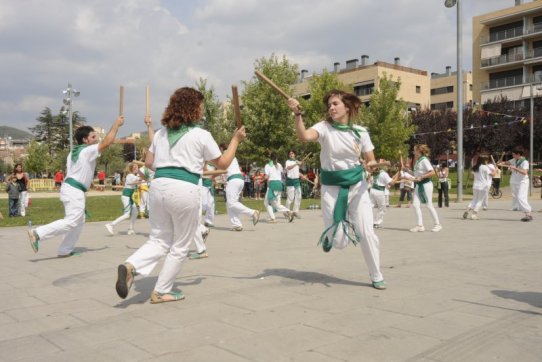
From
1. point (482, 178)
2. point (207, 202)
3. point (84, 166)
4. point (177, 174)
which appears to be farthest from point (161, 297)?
point (482, 178)

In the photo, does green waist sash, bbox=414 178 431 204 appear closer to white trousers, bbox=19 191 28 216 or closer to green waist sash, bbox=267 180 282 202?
green waist sash, bbox=267 180 282 202

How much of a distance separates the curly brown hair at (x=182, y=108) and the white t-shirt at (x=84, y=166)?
3413mm

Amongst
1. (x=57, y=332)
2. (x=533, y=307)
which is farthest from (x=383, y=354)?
(x=57, y=332)

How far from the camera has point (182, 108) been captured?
5137mm

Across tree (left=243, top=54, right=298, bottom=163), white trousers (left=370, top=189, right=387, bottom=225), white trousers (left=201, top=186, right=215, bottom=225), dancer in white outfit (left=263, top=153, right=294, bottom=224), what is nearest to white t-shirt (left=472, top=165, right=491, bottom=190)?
white trousers (left=370, top=189, right=387, bottom=225)

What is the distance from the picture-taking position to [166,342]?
153 inches

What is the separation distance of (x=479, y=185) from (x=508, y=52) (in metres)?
44.8

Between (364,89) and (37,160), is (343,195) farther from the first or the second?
(37,160)

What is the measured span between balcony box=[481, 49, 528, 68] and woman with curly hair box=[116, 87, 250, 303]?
54.7m

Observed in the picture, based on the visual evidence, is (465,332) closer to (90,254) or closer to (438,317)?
(438,317)

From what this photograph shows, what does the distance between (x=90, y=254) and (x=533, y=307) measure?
678 cm

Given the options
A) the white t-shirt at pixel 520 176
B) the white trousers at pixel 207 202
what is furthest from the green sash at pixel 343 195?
the white t-shirt at pixel 520 176

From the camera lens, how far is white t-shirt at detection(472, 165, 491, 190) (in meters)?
15.7

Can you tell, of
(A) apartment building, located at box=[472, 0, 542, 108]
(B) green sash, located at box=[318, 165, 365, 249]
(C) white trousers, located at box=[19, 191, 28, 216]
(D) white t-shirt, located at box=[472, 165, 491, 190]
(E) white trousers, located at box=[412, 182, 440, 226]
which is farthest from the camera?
(A) apartment building, located at box=[472, 0, 542, 108]
